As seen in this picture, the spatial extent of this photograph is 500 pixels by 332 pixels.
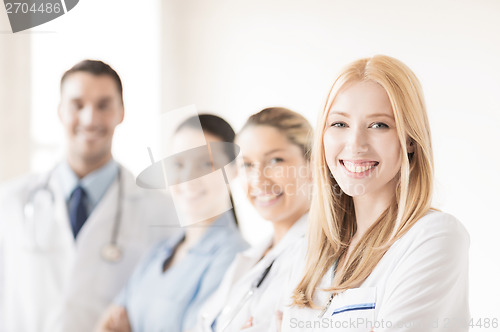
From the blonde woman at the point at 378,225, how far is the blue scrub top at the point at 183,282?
309 millimetres

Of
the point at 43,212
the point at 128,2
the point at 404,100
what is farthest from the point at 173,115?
the point at 404,100

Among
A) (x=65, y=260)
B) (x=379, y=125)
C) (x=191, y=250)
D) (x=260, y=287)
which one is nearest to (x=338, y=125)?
(x=379, y=125)

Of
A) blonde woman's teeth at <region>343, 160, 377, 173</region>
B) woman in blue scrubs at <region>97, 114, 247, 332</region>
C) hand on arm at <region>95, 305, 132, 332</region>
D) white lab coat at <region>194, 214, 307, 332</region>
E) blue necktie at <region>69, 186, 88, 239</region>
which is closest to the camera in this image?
blonde woman's teeth at <region>343, 160, 377, 173</region>

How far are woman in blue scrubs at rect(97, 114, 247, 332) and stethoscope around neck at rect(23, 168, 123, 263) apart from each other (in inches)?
5.2

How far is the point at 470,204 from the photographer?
2.61 ft

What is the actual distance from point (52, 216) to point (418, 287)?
95 centimetres

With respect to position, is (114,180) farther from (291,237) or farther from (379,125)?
(379,125)

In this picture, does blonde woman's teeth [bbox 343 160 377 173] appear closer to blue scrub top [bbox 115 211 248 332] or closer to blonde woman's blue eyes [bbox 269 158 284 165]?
blonde woman's blue eyes [bbox 269 158 284 165]

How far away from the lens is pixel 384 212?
756mm

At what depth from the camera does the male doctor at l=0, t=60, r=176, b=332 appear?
50.6 inches

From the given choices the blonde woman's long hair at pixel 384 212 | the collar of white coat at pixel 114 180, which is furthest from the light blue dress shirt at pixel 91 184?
the blonde woman's long hair at pixel 384 212

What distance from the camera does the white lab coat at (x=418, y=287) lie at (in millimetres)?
635

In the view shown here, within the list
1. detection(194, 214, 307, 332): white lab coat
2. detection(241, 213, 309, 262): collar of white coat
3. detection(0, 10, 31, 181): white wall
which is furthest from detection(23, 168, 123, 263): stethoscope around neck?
detection(241, 213, 309, 262): collar of white coat

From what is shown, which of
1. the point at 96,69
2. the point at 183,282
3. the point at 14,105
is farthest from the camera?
the point at 14,105
